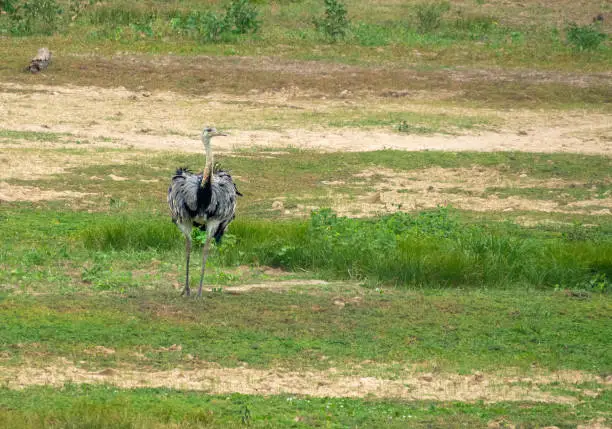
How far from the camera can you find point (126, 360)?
7496 mm

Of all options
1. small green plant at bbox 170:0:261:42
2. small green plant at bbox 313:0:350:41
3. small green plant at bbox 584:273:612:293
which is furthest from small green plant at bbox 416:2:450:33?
small green plant at bbox 584:273:612:293

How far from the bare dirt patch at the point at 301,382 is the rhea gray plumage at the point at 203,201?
190 centimetres

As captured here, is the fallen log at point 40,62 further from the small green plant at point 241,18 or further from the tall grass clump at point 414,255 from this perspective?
the tall grass clump at point 414,255

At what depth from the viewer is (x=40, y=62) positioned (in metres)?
19.8

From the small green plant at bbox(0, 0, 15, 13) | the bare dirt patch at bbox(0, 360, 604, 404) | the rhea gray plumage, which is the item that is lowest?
the bare dirt patch at bbox(0, 360, 604, 404)

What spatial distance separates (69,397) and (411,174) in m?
9.00

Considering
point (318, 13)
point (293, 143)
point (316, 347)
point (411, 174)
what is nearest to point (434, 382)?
point (316, 347)

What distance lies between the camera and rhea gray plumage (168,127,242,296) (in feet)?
30.0

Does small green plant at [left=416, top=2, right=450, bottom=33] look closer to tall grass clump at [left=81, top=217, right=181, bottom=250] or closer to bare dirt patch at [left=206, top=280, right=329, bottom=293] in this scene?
tall grass clump at [left=81, top=217, right=181, bottom=250]

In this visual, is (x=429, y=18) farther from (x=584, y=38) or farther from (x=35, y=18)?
(x=35, y=18)

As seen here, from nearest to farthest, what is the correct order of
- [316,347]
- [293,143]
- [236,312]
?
1. [316,347]
2. [236,312]
3. [293,143]

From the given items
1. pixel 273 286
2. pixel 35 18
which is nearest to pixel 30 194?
pixel 273 286

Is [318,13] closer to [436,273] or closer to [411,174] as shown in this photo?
[411,174]

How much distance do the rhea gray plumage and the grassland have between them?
0.52m
